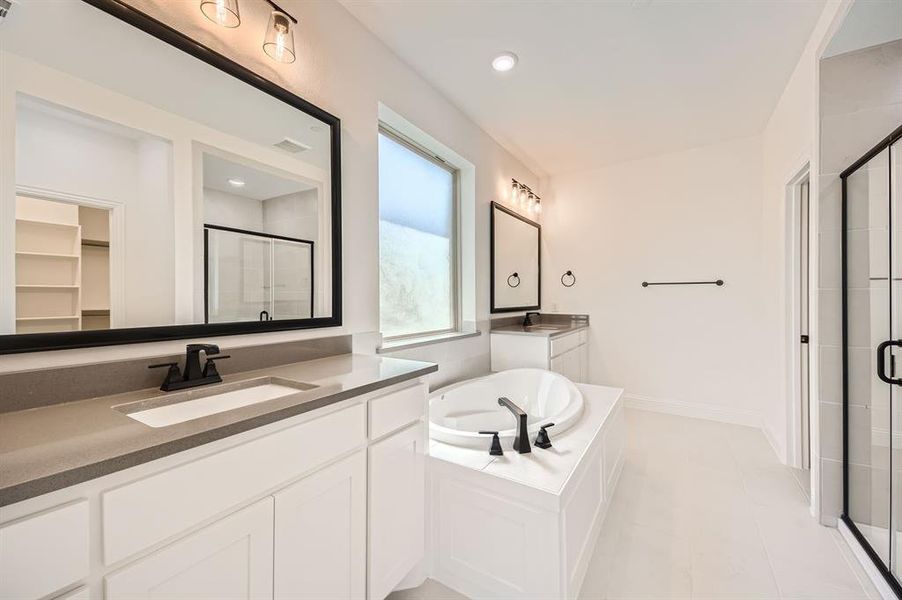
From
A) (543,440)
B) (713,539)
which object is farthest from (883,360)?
(543,440)

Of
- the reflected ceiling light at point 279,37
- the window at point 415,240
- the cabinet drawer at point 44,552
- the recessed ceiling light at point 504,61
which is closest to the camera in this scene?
the cabinet drawer at point 44,552

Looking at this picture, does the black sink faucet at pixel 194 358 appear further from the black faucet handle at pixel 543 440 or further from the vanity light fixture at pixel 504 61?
the vanity light fixture at pixel 504 61

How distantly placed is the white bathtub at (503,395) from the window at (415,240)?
1.71 feet

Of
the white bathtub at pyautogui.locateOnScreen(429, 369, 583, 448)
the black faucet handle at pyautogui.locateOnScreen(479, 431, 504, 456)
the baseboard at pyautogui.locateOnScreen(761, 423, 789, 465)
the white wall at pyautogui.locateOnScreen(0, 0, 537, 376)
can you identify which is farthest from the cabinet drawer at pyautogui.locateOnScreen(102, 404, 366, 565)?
the baseboard at pyautogui.locateOnScreen(761, 423, 789, 465)

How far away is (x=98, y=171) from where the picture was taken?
1040 mm

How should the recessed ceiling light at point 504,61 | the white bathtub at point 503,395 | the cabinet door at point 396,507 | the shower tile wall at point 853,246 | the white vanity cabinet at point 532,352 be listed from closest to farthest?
the cabinet door at point 396,507, the shower tile wall at point 853,246, the recessed ceiling light at point 504,61, the white bathtub at point 503,395, the white vanity cabinet at point 532,352

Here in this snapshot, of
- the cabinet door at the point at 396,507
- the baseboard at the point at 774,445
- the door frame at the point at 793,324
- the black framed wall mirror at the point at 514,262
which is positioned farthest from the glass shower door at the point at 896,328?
the black framed wall mirror at the point at 514,262

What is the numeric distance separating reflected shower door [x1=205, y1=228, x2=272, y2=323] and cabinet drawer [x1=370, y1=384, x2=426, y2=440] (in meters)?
0.62

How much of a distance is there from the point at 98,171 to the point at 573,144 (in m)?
3.38

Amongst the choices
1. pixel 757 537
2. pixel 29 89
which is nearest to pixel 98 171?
pixel 29 89

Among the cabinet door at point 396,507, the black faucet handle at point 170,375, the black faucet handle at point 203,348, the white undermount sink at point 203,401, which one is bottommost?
the cabinet door at point 396,507

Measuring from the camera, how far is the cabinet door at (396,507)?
124cm

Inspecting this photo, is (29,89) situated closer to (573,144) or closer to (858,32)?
(858,32)

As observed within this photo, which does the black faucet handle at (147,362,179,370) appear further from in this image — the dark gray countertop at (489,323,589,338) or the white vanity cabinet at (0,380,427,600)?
the dark gray countertop at (489,323,589,338)
